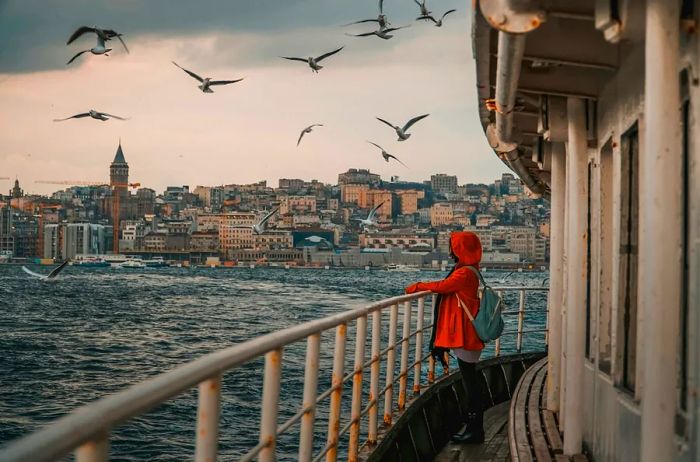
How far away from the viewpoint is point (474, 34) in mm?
4387

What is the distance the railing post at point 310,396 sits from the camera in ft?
12.3

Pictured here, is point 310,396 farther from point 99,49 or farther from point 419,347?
point 99,49

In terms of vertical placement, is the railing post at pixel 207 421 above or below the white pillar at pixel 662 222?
below

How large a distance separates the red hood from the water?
375 inches

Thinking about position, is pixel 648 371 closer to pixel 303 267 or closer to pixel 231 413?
pixel 231 413

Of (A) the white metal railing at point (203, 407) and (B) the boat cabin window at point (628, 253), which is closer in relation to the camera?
(A) the white metal railing at point (203, 407)

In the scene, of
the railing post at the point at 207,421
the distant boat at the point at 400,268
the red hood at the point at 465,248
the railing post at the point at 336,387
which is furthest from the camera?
the distant boat at the point at 400,268

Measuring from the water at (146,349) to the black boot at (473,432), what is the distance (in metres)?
8.60

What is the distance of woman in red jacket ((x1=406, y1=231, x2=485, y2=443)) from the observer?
629 centimetres

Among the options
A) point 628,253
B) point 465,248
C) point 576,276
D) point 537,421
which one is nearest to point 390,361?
point 465,248

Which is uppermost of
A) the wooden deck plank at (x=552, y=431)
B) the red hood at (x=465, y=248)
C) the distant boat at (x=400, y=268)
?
the red hood at (x=465, y=248)

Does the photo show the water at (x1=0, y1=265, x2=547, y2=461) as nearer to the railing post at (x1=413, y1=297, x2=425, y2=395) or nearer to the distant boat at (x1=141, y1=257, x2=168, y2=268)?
the railing post at (x1=413, y1=297, x2=425, y2=395)

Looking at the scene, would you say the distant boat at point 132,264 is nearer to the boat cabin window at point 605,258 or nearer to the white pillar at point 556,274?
the white pillar at point 556,274

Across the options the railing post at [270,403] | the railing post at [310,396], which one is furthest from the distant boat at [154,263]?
the railing post at [270,403]
